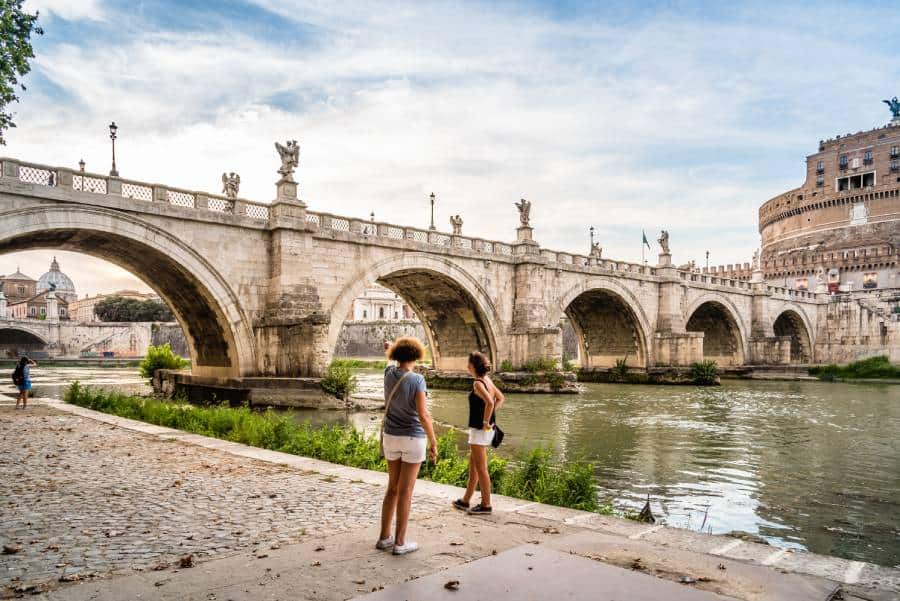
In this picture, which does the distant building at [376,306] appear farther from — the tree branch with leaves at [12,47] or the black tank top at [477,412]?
the black tank top at [477,412]

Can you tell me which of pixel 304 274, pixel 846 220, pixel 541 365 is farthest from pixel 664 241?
pixel 846 220

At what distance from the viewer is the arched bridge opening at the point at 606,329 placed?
4012 centimetres

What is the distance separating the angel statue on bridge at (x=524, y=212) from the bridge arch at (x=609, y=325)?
630 centimetres

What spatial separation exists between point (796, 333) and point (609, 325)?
2866cm

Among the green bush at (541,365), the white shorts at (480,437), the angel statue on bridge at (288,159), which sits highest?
the angel statue on bridge at (288,159)

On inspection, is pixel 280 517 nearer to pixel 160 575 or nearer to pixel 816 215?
pixel 160 575

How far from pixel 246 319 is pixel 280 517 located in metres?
17.6

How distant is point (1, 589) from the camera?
385cm

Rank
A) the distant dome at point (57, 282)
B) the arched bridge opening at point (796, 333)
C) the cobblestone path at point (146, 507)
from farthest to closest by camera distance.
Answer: the distant dome at point (57, 282)
the arched bridge opening at point (796, 333)
the cobblestone path at point (146, 507)

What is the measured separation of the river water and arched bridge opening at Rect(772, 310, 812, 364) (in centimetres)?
3267

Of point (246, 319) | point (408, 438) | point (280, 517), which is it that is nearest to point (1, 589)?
point (280, 517)

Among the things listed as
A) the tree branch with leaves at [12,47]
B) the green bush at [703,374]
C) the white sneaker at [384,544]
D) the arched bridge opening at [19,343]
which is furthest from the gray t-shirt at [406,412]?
the arched bridge opening at [19,343]

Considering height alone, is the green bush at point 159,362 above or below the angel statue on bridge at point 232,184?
below

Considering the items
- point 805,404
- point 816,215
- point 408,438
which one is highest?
point 816,215
